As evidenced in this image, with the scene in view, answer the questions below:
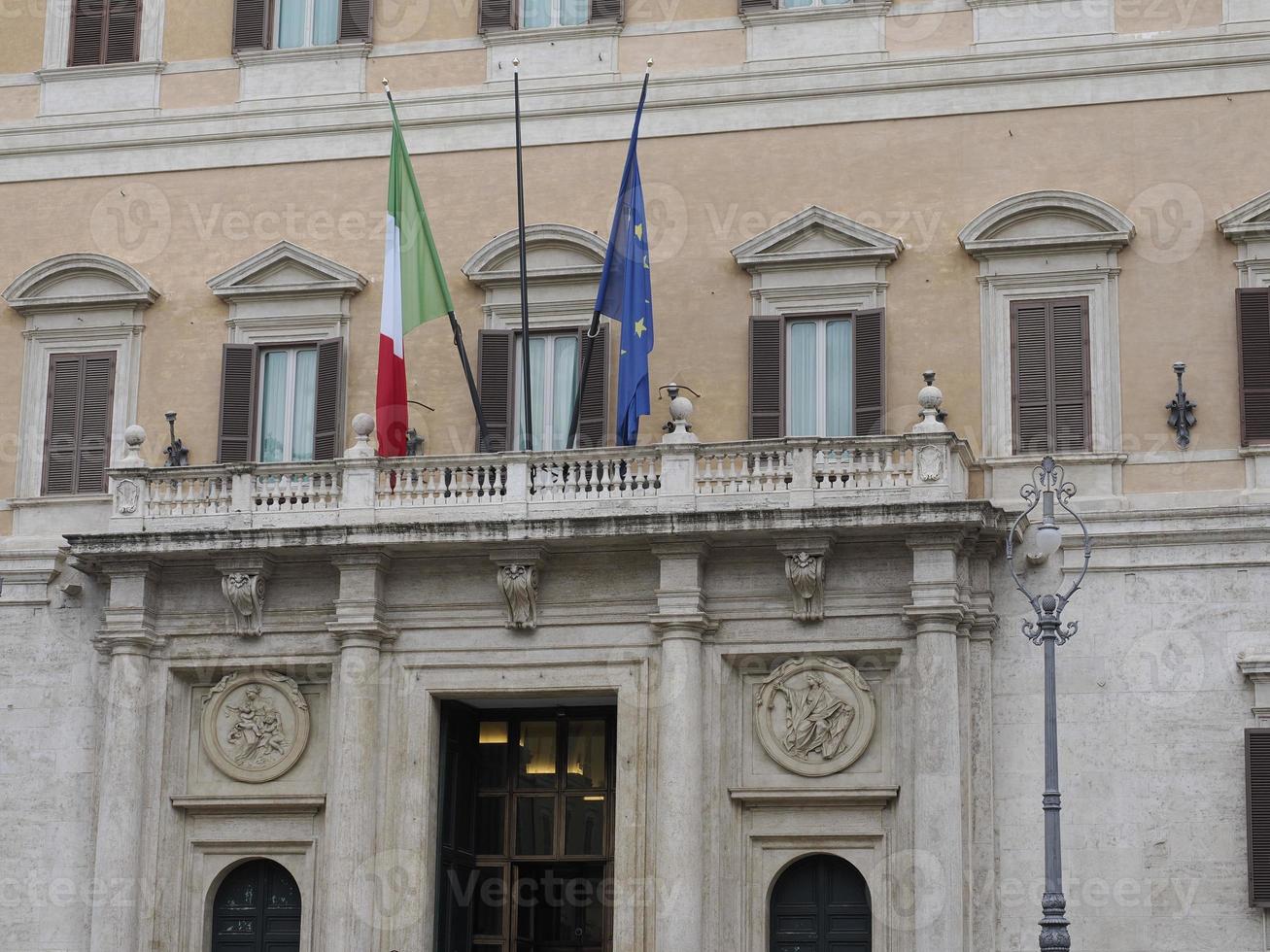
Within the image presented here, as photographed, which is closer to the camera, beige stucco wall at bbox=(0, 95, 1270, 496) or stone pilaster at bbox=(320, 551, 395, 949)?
stone pilaster at bbox=(320, 551, 395, 949)

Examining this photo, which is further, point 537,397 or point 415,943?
point 537,397

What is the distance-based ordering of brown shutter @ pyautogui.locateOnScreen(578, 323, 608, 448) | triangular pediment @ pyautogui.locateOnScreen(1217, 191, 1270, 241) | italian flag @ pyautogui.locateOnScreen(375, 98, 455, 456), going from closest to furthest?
1. triangular pediment @ pyautogui.locateOnScreen(1217, 191, 1270, 241)
2. italian flag @ pyautogui.locateOnScreen(375, 98, 455, 456)
3. brown shutter @ pyautogui.locateOnScreen(578, 323, 608, 448)

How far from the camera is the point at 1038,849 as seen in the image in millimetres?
22609

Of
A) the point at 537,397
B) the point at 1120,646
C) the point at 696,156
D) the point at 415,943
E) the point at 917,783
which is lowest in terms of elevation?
the point at 415,943

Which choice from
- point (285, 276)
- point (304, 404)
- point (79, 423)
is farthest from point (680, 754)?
point (79, 423)

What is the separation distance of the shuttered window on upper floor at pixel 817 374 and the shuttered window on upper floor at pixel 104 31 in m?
8.61

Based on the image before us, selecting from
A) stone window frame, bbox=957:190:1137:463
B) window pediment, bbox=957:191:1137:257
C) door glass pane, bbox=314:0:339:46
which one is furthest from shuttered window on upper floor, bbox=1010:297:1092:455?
door glass pane, bbox=314:0:339:46

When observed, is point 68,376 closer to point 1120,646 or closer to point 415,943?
point 415,943

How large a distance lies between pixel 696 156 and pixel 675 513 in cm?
465

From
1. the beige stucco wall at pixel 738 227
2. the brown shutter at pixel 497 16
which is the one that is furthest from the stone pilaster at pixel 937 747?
the brown shutter at pixel 497 16

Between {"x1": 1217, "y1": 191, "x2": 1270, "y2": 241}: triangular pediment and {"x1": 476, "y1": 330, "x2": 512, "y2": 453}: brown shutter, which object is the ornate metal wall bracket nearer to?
{"x1": 1217, "y1": 191, "x2": 1270, "y2": 241}: triangular pediment

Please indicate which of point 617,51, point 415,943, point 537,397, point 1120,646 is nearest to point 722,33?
point 617,51

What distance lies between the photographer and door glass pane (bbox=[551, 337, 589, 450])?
83.2 ft

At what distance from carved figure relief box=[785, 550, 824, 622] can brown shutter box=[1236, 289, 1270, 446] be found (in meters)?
4.52
